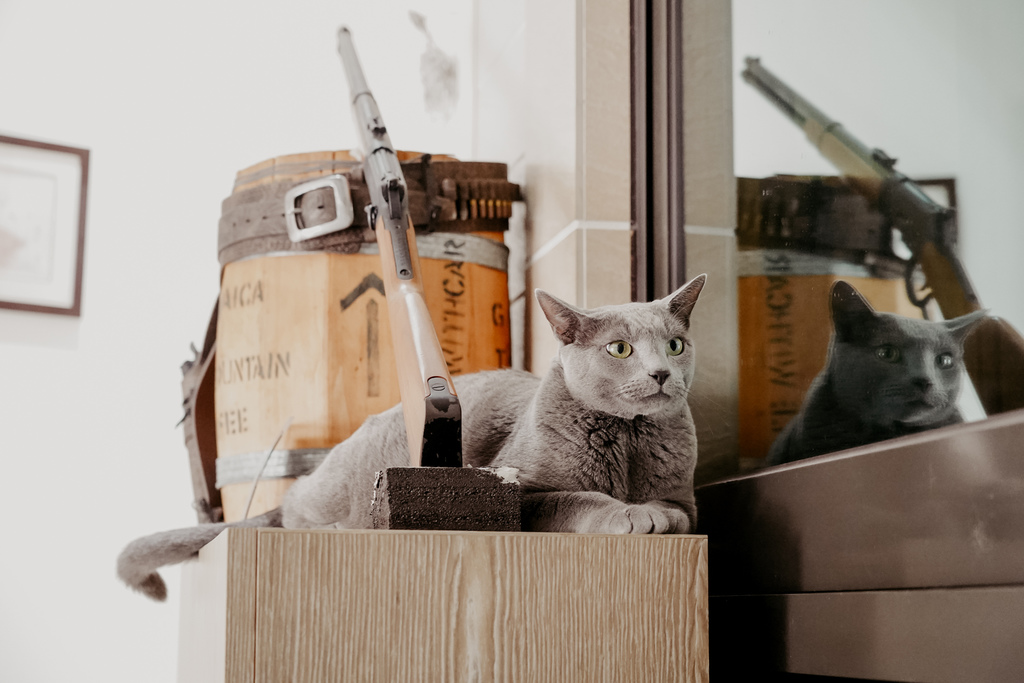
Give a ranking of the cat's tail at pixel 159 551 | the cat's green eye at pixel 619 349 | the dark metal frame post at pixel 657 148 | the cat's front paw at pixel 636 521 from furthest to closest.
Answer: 1. the dark metal frame post at pixel 657 148
2. the cat's tail at pixel 159 551
3. the cat's green eye at pixel 619 349
4. the cat's front paw at pixel 636 521

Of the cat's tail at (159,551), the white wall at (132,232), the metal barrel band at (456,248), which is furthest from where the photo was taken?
the white wall at (132,232)

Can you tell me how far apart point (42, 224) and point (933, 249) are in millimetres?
1947

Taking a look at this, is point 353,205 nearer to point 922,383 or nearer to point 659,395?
point 659,395

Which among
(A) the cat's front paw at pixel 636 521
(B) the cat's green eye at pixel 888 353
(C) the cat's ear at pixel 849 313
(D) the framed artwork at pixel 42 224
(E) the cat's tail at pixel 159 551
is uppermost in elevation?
(D) the framed artwork at pixel 42 224

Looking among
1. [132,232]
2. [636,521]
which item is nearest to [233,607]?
[636,521]

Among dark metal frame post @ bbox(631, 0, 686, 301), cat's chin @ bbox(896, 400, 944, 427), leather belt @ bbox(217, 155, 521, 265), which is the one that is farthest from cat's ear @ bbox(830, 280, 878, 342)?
leather belt @ bbox(217, 155, 521, 265)

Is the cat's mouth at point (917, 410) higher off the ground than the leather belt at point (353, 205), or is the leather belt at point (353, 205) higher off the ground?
the leather belt at point (353, 205)

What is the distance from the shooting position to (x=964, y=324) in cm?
66

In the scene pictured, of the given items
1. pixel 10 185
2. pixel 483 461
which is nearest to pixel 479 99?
pixel 10 185

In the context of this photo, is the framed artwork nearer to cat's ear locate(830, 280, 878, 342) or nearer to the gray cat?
the gray cat

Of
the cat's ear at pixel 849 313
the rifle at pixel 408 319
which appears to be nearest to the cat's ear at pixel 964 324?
the cat's ear at pixel 849 313

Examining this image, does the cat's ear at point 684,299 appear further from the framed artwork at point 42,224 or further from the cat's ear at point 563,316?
the framed artwork at point 42,224

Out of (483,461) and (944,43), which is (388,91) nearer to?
(483,461)

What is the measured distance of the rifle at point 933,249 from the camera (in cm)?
61
